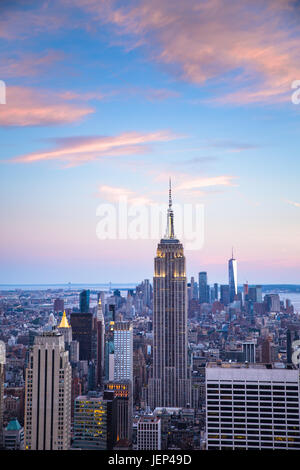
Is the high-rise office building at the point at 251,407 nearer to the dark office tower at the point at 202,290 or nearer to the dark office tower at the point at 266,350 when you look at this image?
the dark office tower at the point at 266,350

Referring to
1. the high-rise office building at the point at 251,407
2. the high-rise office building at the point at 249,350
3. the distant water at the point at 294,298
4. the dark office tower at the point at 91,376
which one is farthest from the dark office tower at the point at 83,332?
the distant water at the point at 294,298

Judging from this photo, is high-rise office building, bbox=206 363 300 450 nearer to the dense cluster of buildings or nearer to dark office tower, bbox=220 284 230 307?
the dense cluster of buildings

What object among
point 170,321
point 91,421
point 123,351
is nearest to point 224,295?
point 91,421

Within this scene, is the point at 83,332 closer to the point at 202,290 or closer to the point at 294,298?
the point at 202,290

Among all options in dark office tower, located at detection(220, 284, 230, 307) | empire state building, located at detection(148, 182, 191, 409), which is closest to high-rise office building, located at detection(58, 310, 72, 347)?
dark office tower, located at detection(220, 284, 230, 307)

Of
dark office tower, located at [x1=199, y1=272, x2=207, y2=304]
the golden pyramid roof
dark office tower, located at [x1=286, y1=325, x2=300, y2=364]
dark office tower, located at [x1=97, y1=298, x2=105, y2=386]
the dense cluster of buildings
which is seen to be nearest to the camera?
the dense cluster of buildings
